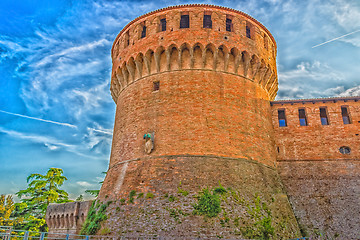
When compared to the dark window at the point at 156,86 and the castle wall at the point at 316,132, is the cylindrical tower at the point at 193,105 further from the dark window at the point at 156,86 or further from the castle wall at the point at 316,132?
the castle wall at the point at 316,132

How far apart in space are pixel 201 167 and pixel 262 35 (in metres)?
9.57

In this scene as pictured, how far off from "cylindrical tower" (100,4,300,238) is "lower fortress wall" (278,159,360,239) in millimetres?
1102

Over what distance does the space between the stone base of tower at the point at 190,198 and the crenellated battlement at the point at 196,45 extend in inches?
206

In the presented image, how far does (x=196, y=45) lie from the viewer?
14883 millimetres

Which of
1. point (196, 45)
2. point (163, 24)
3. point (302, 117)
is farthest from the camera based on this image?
point (302, 117)

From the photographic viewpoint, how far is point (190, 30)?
15094 millimetres

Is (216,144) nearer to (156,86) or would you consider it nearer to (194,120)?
(194,120)

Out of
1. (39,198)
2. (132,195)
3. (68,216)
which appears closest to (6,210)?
(39,198)

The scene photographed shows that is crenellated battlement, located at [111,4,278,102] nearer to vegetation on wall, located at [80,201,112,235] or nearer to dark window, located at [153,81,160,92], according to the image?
dark window, located at [153,81,160,92]

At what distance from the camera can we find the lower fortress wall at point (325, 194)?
44.4 ft

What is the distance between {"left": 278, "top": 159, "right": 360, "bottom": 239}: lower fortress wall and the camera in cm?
1354

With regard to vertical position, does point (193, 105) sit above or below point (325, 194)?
above

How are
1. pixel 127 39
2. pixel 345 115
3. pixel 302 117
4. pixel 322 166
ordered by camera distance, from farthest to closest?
pixel 127 39
pixel 302 117
pixel 345 115
pixel 322 166

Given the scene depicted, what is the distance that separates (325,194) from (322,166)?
1.58 meters
